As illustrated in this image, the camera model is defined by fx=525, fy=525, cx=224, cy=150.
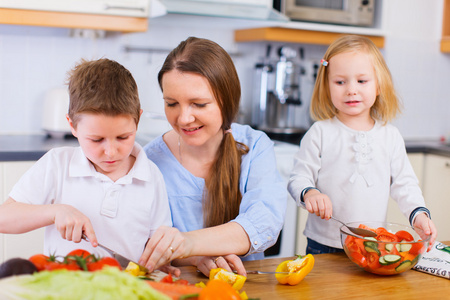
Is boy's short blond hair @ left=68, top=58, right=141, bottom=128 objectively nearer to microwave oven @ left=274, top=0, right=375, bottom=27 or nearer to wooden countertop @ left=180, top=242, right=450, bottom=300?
wooden countertop @ left=180, top=242, right=450, bottom=300

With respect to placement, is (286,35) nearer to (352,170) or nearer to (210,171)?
(352,170)

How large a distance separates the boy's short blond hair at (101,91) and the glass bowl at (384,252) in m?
0.54

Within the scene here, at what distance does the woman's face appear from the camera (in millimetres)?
1188

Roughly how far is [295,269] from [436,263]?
344 millimetres

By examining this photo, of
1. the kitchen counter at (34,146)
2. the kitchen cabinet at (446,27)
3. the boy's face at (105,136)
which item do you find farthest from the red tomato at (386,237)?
the kitchen cabinet at (446,27)

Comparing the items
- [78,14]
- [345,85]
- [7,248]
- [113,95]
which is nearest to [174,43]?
[78,14]

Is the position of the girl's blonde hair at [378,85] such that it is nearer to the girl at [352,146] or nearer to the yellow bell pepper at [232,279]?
the girl at [352,146]

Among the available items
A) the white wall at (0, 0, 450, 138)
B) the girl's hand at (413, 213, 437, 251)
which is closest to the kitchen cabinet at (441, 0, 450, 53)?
the white wall at (0, 0, 450, 138)

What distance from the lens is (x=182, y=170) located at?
1.37 meters

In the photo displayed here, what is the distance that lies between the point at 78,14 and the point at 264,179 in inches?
55.3

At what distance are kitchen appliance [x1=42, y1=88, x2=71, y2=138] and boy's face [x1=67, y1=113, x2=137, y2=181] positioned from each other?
149 cm

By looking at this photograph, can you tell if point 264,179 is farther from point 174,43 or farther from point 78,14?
point 174,43

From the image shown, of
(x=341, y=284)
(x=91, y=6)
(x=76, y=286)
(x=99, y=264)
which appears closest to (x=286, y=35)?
(x=91, y=6)

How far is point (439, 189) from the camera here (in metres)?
2.80
